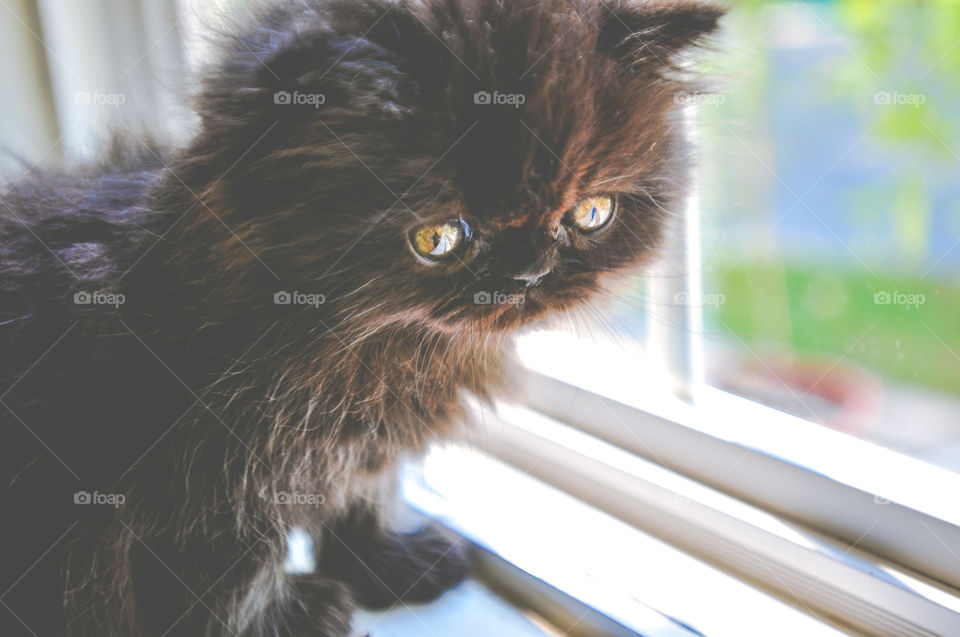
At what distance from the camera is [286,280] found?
0.79m

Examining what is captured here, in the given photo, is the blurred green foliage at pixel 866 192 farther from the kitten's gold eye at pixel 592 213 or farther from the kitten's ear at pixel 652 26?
the kitten's gold eye at pixel 592 213

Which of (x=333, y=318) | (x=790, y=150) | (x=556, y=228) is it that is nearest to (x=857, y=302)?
(x=790, y=150)

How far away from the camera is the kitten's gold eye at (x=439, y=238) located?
0.74m

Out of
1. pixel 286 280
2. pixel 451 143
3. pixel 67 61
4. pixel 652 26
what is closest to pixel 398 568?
pixel 286 280

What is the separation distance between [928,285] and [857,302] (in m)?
0.09

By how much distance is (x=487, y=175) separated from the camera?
71 centimetres

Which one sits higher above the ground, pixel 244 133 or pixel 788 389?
pixel 244 133

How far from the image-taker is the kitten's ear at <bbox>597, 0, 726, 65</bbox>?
77cm

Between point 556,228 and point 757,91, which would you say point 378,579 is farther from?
point 757,91

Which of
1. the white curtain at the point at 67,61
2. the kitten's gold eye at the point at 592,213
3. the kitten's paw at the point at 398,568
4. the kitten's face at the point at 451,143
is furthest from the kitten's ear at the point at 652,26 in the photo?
the white curtain at the point at 67,61

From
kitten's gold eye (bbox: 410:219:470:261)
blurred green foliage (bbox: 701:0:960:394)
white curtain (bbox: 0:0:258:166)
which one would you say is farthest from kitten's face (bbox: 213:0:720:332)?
white curtain (bbox: 0:0:258:166)

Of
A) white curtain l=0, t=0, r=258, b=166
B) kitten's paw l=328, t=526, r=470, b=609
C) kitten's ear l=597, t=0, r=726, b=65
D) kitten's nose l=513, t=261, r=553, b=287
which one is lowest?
kitten's paw l=328, t=526, r=470, b=609

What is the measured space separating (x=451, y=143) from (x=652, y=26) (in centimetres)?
24

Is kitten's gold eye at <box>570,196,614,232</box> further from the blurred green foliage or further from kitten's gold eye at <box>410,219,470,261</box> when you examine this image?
the blurred green foliage
